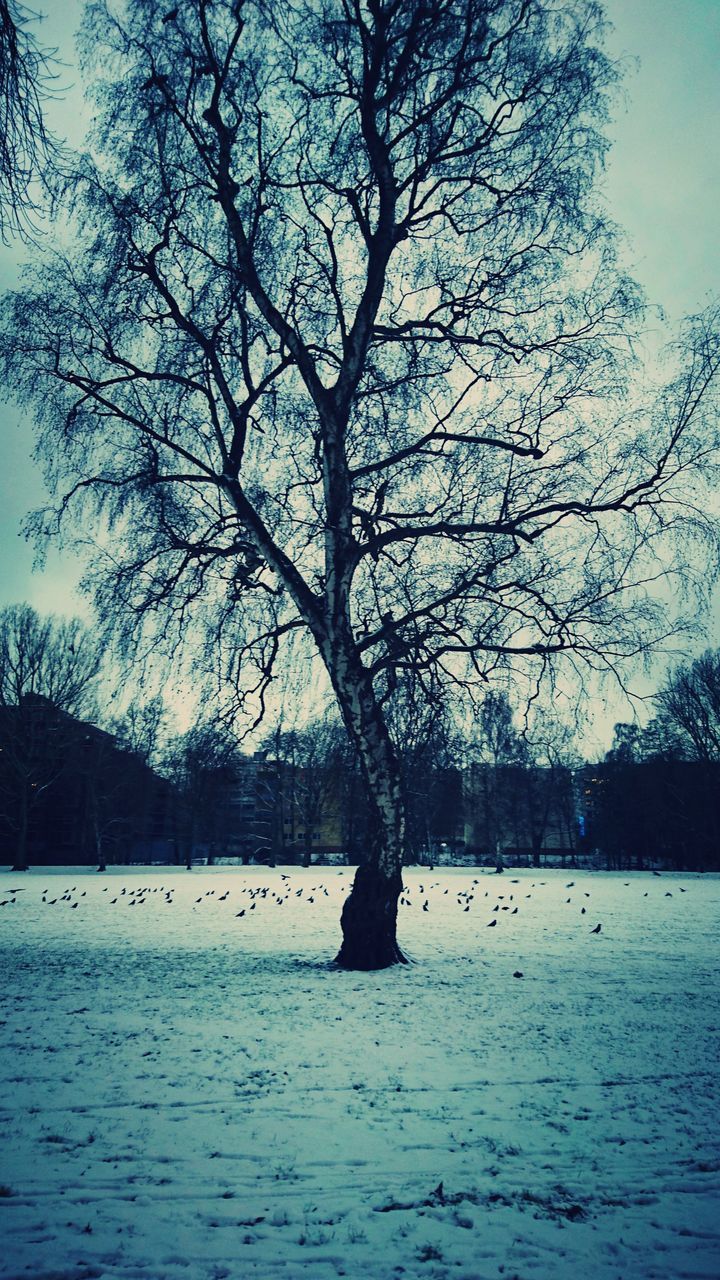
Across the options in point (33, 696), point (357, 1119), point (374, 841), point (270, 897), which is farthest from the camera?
point (33, 696)

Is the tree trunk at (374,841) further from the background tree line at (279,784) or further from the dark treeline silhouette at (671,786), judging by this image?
the dark treeline silhouette at (671,786)

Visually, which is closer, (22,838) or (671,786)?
(22,838)

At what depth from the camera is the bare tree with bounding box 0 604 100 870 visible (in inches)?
1304

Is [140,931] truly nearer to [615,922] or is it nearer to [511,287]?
[615,922]

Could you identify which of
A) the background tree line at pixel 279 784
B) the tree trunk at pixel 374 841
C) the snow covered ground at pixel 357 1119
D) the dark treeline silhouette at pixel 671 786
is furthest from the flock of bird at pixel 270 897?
the dark treeline silhouette at pixel 671 786

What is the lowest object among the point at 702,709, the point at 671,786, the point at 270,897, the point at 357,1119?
the point at 270,897

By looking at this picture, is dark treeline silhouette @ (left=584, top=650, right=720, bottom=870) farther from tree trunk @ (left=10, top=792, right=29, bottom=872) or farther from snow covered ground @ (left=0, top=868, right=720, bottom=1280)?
tree trunk @ (left=10, top=792, right=29, bottom=872)

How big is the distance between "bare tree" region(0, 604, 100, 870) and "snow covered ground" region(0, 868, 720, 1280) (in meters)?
26.4

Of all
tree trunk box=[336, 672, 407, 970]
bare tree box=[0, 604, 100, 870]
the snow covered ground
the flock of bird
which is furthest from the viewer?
bare tree box=[0, 604, 100, 870]

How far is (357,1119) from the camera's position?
4.34 m

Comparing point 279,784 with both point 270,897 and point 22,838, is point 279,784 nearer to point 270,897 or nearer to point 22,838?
point 22,838

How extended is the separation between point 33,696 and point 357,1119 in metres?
33.8

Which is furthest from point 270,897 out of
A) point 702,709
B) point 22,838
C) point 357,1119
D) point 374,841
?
point 702,709

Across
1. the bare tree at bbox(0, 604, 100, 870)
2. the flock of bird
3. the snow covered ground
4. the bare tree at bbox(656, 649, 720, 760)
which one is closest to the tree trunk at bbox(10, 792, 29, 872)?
the bare tree at bbox(0, 604, 100, 870)
